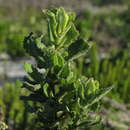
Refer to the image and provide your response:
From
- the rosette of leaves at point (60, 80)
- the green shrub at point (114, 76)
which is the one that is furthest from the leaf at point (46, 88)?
the green shrub at point (114, 76)

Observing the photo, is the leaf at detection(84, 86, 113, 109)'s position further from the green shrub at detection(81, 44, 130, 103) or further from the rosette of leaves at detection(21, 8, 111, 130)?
the green shrub at detection(81, 44, 130, 103)

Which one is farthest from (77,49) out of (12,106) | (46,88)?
(12,106)

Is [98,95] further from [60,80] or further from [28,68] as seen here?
[28,68]

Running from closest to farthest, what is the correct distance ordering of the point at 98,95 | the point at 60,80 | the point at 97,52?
the point at 98,95, the point at 60,80, the point at 97,52

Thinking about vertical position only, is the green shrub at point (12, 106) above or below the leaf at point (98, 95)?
below

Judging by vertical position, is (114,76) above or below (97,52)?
above

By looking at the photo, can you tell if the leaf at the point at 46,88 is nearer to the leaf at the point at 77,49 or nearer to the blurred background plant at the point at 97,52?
the leaf at the point at 77,49

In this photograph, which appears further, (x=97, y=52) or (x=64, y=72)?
(x=97, y=52)

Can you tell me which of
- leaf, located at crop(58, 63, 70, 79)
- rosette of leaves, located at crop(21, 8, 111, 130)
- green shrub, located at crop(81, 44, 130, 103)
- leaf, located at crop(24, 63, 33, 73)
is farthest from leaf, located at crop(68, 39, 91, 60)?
green shrub, located at crop(81, 44, 130, 103)
